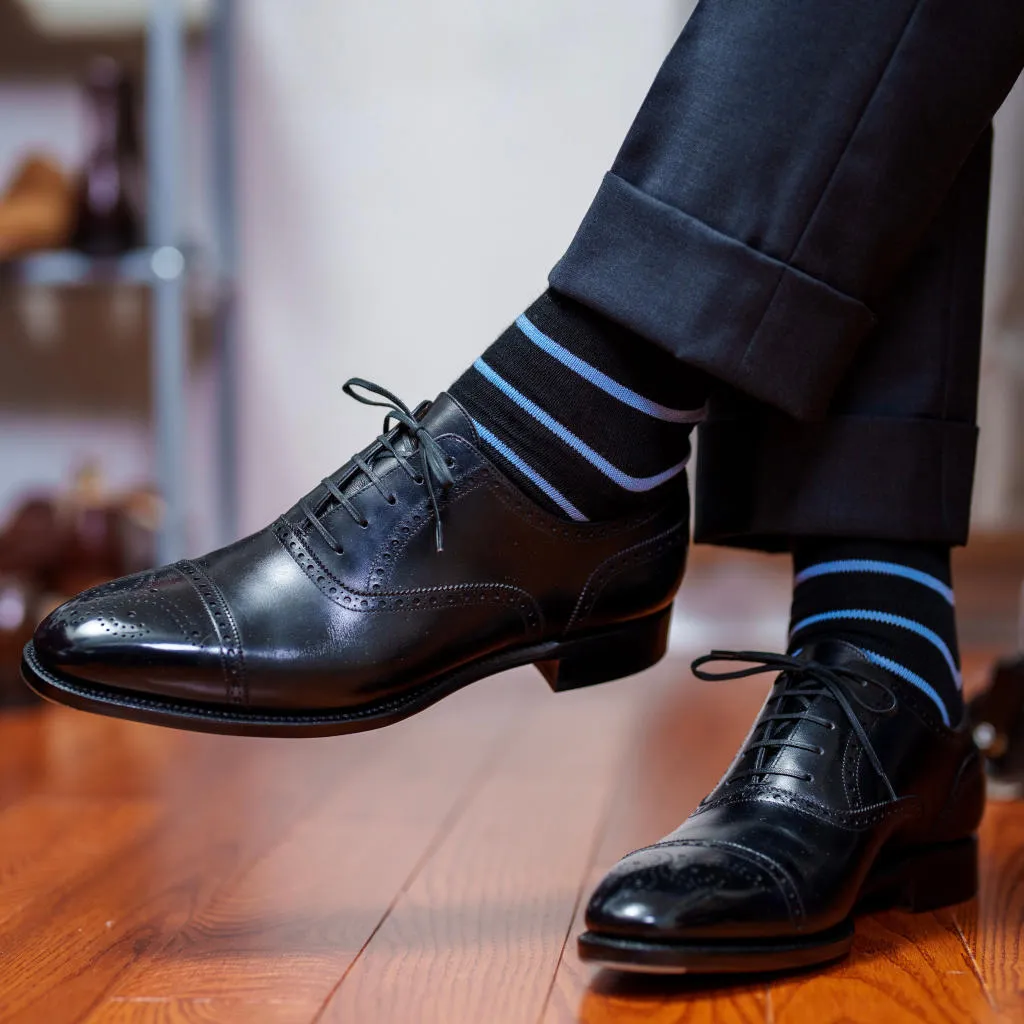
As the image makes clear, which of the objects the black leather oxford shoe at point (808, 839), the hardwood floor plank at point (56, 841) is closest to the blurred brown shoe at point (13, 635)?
the hardwood floor plank at point (56, 841)

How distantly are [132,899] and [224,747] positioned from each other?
1.46 ft

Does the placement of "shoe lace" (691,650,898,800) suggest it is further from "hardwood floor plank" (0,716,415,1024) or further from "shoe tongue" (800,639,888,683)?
"hardwood floor plank" (0,716,415,1024)

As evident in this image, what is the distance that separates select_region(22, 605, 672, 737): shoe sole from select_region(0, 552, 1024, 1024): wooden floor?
4.3 inches

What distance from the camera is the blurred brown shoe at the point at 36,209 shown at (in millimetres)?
1512

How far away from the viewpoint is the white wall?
1.61 metres

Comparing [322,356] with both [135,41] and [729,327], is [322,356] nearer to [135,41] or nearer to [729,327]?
[135,41]

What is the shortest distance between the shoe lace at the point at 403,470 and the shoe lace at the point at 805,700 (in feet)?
0.52

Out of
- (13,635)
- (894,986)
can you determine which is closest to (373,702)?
(894,986)

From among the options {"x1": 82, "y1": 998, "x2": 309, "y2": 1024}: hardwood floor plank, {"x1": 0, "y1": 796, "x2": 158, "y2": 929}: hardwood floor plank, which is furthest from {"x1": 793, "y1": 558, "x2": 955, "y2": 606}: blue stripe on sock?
{"x1": 0, "y1": 796, "x2": 158, "y2": 929}: hardwood floor plank

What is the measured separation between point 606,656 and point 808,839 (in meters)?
0.14

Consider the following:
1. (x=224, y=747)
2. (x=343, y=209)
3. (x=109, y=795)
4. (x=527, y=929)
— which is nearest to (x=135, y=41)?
(x=343, y=209)

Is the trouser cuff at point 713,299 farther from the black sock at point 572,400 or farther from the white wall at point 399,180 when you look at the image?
the white wall at point 399,180

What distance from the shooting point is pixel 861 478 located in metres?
0.62

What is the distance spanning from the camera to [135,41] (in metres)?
1.70
